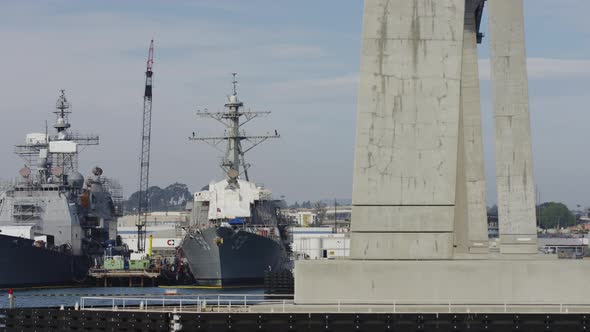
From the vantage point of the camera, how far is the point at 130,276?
439 feet

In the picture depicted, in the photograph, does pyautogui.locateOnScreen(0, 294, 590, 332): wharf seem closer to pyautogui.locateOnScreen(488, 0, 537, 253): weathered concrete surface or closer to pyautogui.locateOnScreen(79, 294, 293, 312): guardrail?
pyautogui.locateOnScreen(79, 294, 293, 312): guardrail

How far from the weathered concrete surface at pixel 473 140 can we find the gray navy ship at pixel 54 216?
74.0 m

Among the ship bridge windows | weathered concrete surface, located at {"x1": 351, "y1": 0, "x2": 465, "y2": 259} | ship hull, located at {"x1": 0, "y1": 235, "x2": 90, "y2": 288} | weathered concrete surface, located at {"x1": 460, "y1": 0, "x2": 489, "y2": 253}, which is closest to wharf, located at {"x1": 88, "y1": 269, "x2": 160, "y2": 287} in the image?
ship hull, located at {"x1": 0, "y1": 235, "x2": 90, "y2": 288}

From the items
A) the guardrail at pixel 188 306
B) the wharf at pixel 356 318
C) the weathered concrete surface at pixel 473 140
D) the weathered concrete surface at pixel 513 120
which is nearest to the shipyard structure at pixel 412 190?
the wharf at pixel 356 318

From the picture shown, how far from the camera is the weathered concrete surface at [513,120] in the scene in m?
45.9

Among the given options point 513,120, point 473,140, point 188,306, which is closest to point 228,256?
point 473,140

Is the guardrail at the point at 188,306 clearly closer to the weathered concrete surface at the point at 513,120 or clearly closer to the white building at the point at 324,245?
the weathered concrete surface at the point at 513,120

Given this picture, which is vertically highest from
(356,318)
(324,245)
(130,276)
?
(324,245)

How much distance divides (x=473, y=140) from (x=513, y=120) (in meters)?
12.0

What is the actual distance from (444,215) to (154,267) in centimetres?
10472

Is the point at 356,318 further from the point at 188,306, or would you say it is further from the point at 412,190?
the point at 188,306

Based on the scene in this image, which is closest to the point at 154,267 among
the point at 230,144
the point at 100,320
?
the point at 230,144

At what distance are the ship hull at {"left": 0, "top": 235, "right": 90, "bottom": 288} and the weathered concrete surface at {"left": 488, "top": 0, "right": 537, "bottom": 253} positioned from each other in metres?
84.6

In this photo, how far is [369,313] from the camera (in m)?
32.8
